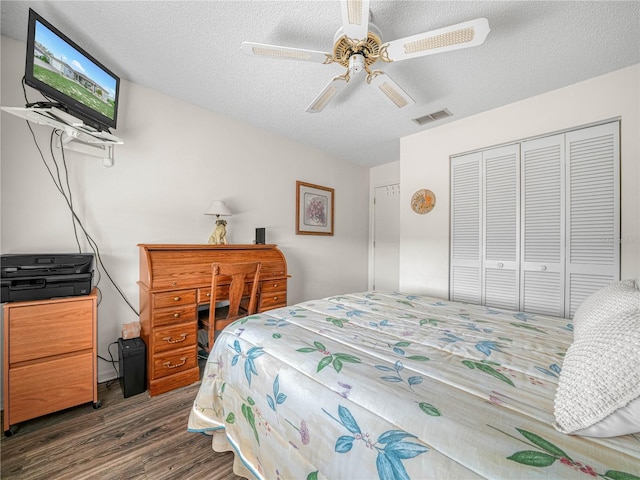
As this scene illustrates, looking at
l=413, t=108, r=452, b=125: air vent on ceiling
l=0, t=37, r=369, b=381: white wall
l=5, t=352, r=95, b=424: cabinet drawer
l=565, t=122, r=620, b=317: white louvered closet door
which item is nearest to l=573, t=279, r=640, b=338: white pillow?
l=565, t=122, r=620, b=317: white louvered closet door

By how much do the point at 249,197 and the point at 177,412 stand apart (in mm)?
2092

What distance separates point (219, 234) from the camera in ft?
8.32

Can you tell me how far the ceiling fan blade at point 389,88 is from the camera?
1.68 meters

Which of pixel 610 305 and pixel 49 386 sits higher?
pixel 610 305

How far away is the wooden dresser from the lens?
1913mm

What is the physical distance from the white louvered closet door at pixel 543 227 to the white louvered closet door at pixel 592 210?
0.06 meters

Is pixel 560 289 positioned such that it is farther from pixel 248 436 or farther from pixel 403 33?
pixel 248 436

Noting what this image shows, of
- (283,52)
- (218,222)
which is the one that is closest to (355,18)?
(283,52)

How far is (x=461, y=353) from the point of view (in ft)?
3.32

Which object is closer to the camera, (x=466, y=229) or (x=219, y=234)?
(x=219, y=234)

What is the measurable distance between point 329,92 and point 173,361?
7.59ft

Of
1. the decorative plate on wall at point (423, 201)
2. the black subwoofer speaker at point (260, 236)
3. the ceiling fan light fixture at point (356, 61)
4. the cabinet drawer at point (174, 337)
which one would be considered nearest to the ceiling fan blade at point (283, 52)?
the ceiling fan light fixture at point (356, 61)

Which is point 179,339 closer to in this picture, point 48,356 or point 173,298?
point 173,298

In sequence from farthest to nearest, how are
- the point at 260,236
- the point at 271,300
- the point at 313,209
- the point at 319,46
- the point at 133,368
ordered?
the point at 313,209
the point at 260,236
the point at 271,300
the point at 133,368
the point at 319,46
